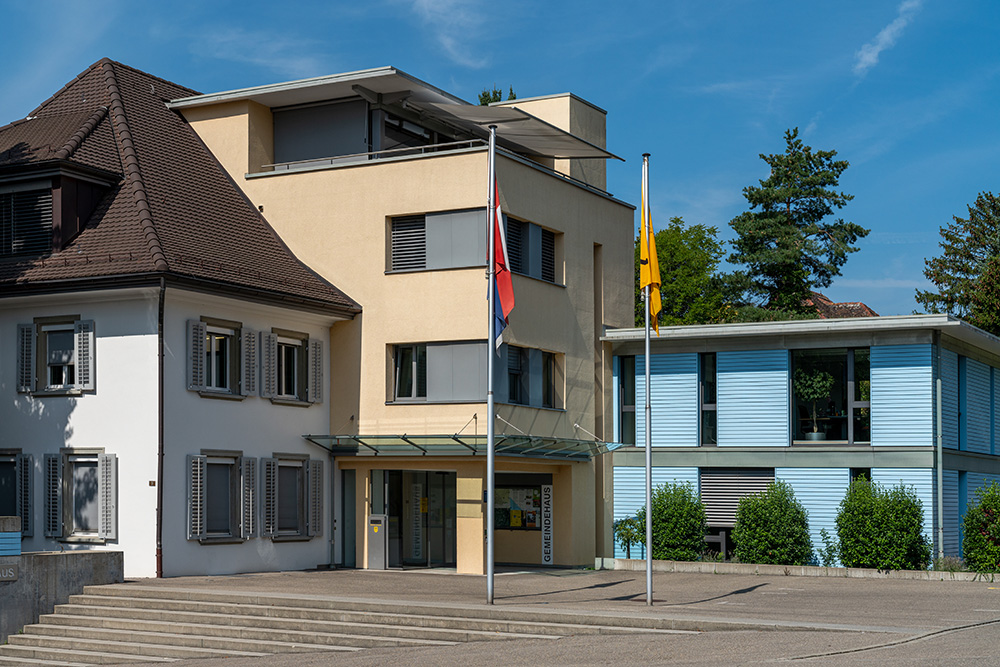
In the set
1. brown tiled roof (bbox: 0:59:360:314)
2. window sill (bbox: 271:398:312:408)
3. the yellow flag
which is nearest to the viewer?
the yellow flag

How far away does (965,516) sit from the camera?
2833 cm

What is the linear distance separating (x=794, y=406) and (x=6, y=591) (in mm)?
18209

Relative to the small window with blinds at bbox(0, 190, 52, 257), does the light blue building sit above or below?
below

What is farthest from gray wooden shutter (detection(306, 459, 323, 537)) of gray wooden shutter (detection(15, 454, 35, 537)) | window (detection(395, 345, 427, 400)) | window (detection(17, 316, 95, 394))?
gray wooden shutter (detection(15, 454, 35, 537))

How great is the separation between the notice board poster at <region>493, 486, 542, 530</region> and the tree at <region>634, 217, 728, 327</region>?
2976 cm

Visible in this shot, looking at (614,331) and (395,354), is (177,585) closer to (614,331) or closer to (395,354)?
(395,354)

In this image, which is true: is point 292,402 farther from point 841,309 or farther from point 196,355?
point 841,309

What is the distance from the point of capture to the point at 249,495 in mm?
25703

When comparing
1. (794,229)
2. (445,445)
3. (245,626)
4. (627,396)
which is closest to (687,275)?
(794,229)

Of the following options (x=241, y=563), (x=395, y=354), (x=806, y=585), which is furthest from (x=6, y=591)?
(x=806, y=585)

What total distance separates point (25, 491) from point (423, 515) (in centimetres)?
880

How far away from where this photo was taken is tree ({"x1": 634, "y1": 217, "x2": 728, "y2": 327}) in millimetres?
60094

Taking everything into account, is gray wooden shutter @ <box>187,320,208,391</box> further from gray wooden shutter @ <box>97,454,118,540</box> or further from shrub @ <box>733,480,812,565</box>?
shrub @ <box>733,480,812,565</box>

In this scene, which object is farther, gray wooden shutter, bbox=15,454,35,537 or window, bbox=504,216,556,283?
window, bbox=504,216,556,283
